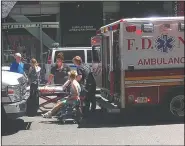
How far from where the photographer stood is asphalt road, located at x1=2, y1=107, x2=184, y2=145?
7336 millimetres

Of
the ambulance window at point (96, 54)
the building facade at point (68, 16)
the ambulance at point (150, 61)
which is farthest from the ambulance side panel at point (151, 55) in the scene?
the building facade at point (68, 16)

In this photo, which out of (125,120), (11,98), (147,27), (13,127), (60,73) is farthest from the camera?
(60,73)

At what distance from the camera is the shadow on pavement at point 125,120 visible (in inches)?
350

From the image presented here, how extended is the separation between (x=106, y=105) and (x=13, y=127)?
2190 mm

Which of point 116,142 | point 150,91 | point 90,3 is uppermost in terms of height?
point 90,3

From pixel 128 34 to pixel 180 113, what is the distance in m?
2.13

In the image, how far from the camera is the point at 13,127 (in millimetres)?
8836

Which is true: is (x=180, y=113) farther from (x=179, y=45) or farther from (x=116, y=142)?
(x=116, y=142)

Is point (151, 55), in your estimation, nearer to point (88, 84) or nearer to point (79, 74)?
point (88, 84)

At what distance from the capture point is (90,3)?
2441 centimetres

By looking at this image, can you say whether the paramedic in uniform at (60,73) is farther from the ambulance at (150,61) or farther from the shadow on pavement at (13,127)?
the ambulance at (150,61)

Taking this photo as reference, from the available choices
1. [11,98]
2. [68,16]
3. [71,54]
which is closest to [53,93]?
[11,98]

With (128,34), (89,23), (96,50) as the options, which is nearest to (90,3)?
(89,23)

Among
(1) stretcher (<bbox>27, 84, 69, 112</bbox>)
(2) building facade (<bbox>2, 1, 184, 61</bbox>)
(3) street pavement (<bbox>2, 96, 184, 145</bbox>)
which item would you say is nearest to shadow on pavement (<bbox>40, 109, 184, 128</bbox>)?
(3) street pavement (<bbox>2, 96, 184, 145</bbox>)
